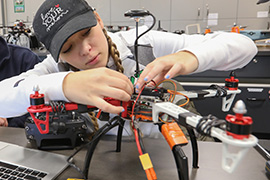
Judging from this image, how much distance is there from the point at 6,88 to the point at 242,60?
681 millimetres

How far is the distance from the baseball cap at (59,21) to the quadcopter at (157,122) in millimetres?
129

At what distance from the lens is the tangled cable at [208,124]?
275 mm

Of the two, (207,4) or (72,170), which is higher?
(207,4)

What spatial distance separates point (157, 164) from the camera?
0.52 m

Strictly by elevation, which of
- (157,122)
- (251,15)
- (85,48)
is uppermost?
(251,15)

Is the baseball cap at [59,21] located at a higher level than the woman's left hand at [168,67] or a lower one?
higher

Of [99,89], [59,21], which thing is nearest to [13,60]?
[59,21]

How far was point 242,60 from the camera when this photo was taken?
2.27ft

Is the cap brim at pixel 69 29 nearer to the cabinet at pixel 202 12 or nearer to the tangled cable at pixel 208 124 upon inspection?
the tangled cable at pixel 208 124

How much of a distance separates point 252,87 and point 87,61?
147cm

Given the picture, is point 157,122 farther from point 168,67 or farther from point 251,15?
point 251,15

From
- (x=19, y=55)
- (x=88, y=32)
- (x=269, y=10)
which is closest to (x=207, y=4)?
(x=269, y=10)

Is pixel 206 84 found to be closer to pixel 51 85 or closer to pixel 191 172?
pixel 191 172

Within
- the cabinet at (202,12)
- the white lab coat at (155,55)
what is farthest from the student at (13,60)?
the cabinet at (202,12)
